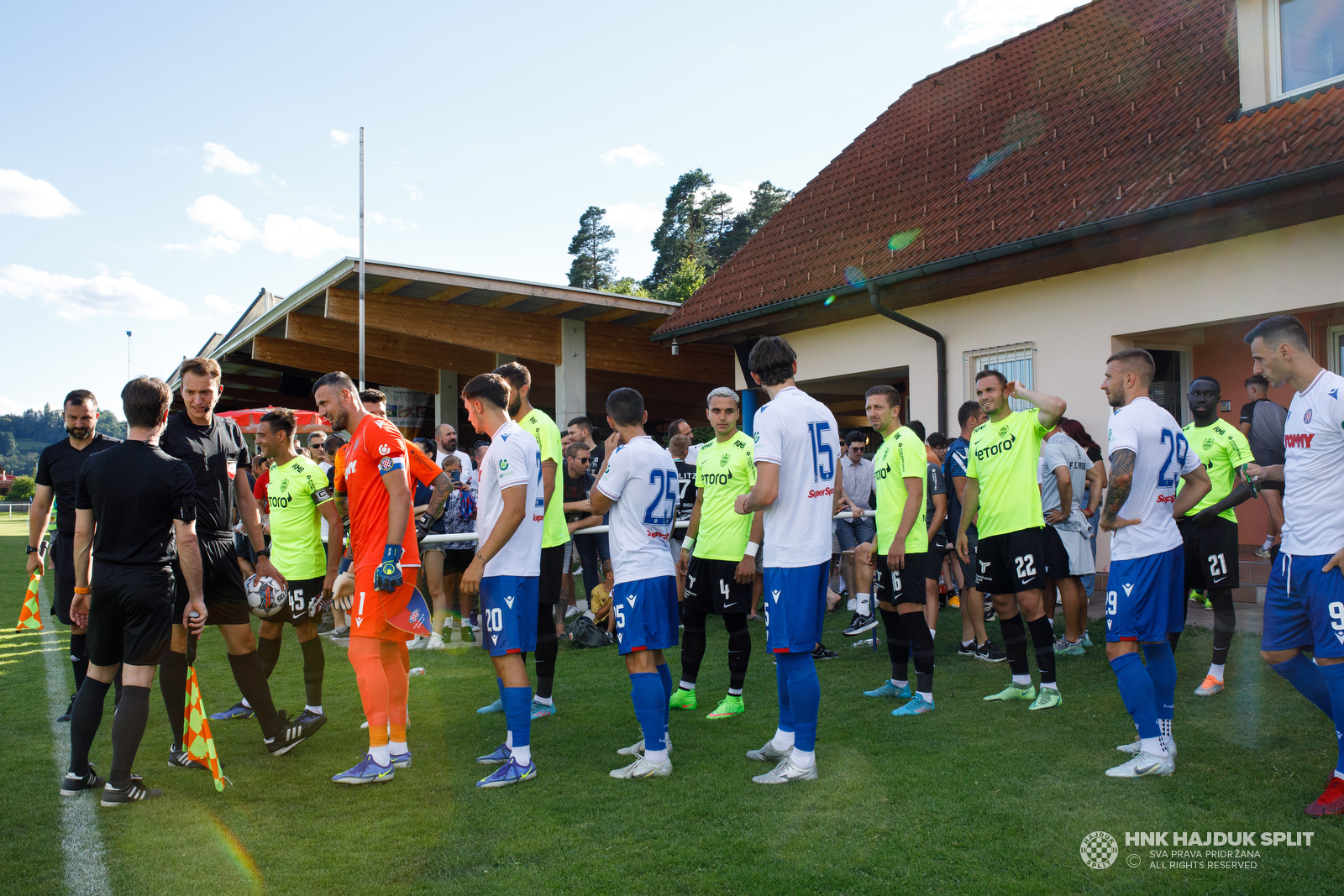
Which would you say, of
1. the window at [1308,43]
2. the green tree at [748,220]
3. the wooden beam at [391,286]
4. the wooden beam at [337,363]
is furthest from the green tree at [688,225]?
the window at [1308,43]

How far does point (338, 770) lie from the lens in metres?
5.03

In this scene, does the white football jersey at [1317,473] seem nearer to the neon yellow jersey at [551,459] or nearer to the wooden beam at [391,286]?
the neon yellow jersey at [551,459]

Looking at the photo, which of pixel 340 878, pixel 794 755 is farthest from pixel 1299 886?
pixel 340 878

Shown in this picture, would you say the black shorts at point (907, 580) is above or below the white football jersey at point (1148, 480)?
below

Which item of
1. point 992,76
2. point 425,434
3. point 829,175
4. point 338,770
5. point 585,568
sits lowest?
point 338,770

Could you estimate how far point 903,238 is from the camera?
1189 cm

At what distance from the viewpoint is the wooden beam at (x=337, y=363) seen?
21141mm

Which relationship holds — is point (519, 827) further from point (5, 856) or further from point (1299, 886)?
point (1299, 886)

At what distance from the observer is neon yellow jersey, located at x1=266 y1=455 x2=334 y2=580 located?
607cm

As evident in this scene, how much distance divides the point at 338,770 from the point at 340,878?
157 cm

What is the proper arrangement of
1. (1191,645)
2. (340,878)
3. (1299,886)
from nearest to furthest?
(1299,886), (340,878), (1191,645)

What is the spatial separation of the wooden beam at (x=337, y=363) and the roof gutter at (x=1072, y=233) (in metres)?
11.4

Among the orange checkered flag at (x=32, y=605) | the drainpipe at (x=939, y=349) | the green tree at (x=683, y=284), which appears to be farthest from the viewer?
the green tree at (x=683, y=284)

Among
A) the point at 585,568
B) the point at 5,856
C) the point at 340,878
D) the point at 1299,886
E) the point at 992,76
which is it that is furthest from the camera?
the point at 992,76
